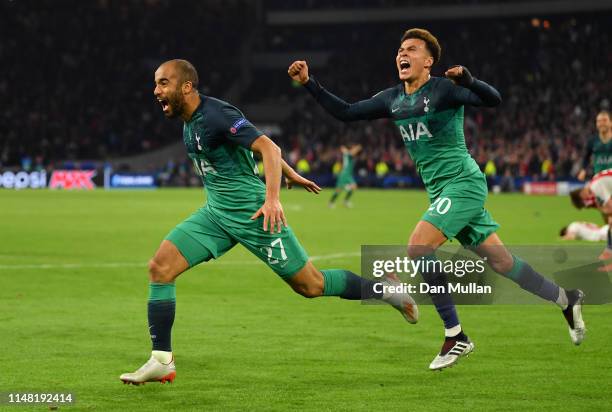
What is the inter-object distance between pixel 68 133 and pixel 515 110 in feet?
78.8

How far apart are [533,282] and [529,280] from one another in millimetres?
40

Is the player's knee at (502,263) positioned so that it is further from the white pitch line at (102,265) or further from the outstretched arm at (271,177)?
the white pitch line at (102,265)

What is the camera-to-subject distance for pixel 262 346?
381 inches

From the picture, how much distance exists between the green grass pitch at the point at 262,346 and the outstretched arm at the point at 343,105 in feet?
6.57

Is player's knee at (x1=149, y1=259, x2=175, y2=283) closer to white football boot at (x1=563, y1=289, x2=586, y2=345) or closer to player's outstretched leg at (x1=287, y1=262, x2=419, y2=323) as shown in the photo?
player's outstretched leg at (x1=287, y1=262, x2=419, y2=323)

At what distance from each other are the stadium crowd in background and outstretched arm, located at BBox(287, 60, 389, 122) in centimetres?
4041

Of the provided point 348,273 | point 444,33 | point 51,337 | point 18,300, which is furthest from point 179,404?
point 444,33

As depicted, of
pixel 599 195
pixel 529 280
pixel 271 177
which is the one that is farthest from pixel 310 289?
pixel 599 195

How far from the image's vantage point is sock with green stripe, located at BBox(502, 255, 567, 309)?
30.6ft

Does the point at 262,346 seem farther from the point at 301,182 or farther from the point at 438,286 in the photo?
the point at 301,182

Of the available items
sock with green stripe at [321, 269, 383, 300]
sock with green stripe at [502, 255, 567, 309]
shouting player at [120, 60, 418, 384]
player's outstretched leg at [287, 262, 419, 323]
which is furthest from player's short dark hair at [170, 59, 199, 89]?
sock with green stripe at [502, 255, 567, 309]

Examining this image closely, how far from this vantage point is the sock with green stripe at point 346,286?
848 centimetres

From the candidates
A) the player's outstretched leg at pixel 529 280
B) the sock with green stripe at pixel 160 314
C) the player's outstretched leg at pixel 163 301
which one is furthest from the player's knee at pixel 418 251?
the sock with green stripe at pixel 160 314

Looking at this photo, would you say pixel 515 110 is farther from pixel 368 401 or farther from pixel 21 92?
pixel 368 401
